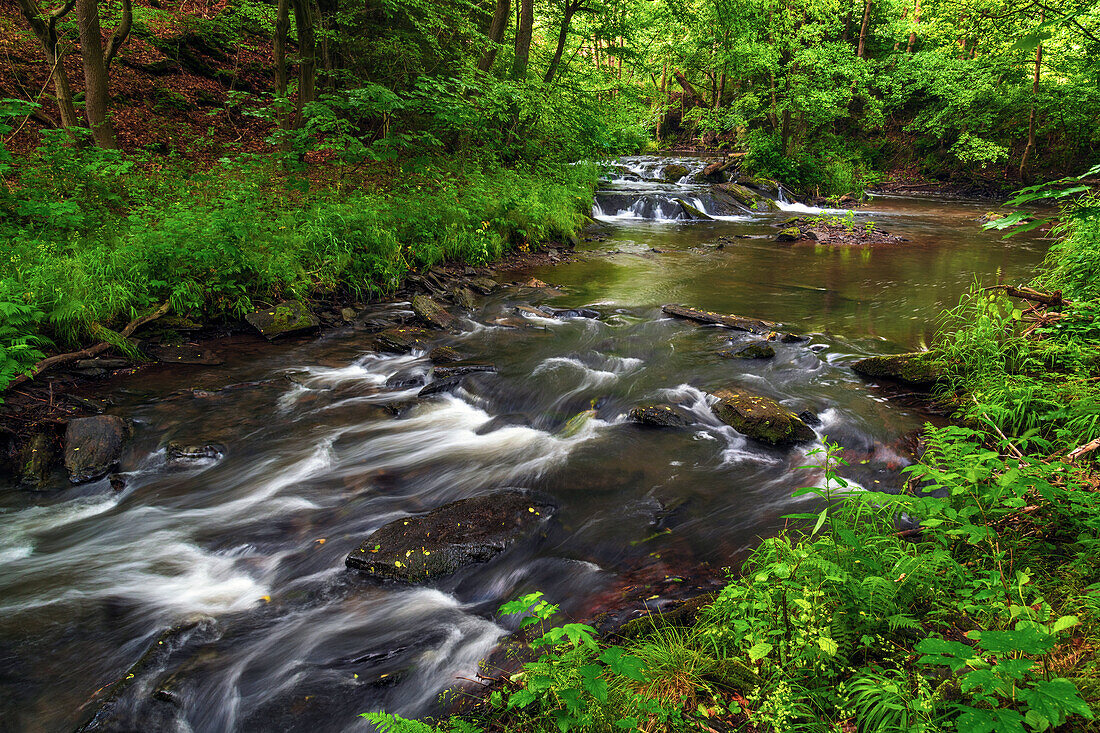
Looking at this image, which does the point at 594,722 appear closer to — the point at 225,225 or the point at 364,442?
the point at 364,442

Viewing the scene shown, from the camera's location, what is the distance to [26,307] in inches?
192

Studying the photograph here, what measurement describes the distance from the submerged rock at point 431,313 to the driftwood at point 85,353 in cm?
318

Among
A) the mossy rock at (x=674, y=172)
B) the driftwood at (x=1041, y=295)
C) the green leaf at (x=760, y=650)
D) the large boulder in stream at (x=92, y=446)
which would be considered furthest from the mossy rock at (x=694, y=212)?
the green leaf at (x=760, y=650)

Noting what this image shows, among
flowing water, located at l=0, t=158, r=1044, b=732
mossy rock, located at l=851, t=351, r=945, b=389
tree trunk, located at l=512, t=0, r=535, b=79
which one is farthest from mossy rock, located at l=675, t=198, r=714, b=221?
mossy rock, located at l=851, t=351, r=945, b=389

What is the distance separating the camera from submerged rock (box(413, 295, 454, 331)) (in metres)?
8.52

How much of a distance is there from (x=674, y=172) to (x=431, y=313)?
1880cm

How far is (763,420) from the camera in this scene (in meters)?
5.55

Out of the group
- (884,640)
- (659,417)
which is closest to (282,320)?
(659,417)

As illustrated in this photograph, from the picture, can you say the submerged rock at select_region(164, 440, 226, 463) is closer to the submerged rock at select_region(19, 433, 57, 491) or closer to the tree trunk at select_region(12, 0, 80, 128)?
the submerged rock at select_region(19, 433, 57, 491)

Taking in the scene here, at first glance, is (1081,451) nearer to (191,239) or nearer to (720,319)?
(720,319)

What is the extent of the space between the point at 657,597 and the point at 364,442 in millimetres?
3526

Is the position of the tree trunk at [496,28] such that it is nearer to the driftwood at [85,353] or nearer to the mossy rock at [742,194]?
the driftwood at [85,353]

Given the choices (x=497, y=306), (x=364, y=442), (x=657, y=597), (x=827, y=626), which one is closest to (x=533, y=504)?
(x=657, y=597)

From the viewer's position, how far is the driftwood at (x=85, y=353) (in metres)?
5.28
